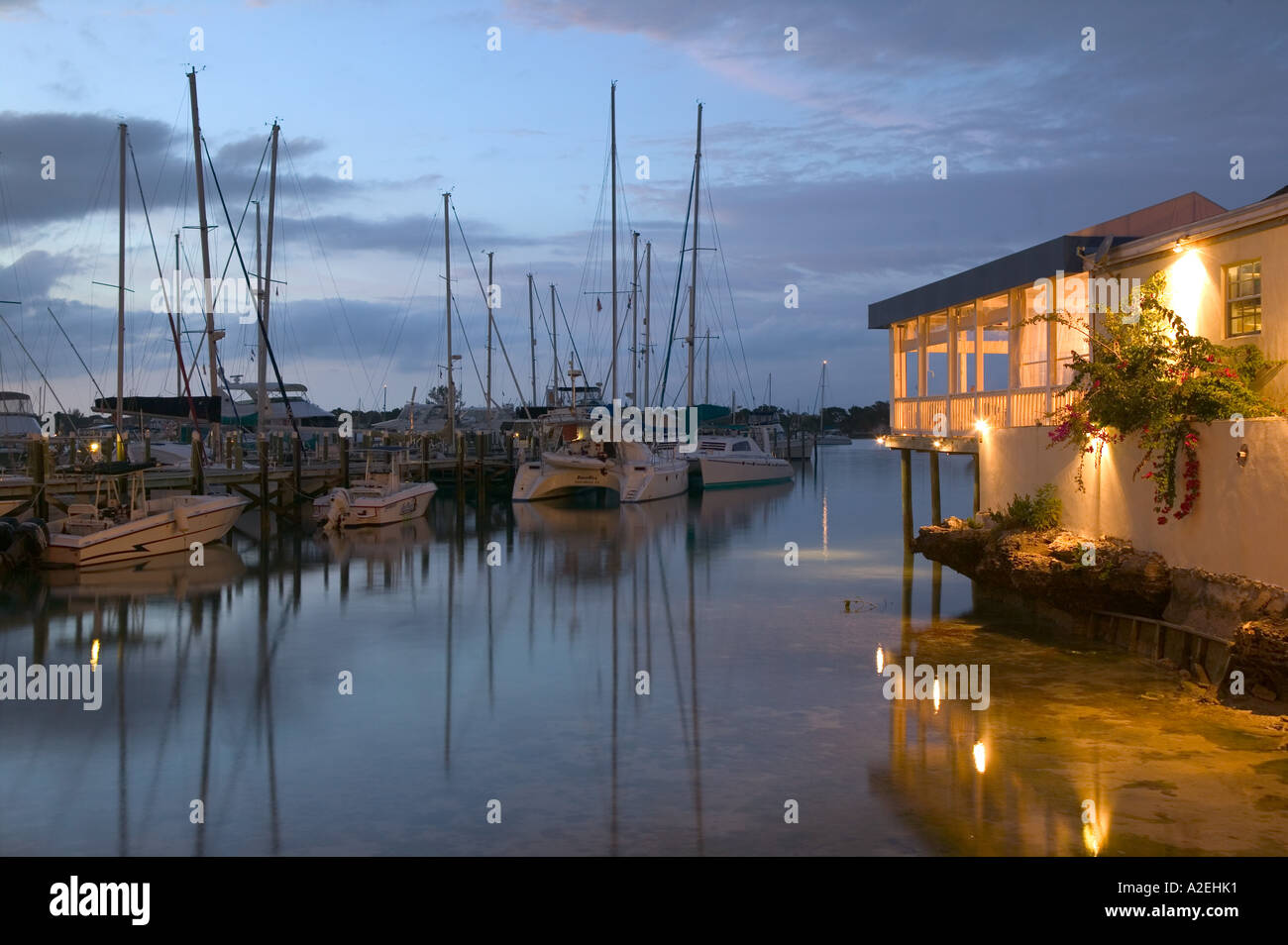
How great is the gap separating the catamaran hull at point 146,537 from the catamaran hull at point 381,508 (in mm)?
5881

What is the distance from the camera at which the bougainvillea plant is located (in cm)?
1335

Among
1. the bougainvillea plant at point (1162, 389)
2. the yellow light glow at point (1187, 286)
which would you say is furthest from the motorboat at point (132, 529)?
the yellow light glow at point (1187, 286)

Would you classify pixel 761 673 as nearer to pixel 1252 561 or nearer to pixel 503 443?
pixel 1252 561

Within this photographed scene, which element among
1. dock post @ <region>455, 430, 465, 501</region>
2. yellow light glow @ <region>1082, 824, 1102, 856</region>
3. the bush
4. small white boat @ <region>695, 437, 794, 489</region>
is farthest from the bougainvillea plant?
small white boat @ <region>695, 437, 794, 489</region>

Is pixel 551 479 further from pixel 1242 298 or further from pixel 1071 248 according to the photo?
pixel 1242 298

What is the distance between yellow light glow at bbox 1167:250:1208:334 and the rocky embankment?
3.06 meters

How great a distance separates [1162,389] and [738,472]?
44998mm

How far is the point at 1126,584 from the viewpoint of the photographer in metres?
15.0

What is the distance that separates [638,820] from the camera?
9562mm

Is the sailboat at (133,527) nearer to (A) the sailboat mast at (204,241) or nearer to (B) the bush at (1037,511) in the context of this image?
(A) the sailboat mast at (204,241)

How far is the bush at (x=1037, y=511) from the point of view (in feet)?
57.3

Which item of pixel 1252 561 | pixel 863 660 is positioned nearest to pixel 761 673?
pixel 863 660
